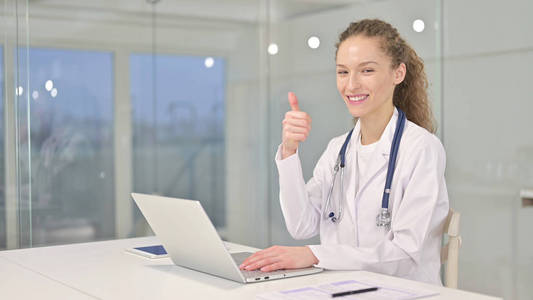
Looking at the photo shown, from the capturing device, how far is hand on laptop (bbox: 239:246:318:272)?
68.1 inches

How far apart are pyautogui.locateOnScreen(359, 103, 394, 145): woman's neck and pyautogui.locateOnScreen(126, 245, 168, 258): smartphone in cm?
74

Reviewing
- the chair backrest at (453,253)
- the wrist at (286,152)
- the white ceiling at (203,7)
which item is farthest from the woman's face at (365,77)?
the white ceiling at (203,7)

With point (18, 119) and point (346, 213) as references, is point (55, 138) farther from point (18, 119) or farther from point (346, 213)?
point (346, 213)

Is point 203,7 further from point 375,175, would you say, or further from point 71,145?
point 375,175

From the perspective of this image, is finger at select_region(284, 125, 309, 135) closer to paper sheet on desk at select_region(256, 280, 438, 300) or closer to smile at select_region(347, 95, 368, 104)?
smile at select_region(347, 95, 368, 104)

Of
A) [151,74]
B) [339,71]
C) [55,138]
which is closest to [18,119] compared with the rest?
[55,138]

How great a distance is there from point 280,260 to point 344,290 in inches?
10.3

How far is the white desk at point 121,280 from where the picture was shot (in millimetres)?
1567

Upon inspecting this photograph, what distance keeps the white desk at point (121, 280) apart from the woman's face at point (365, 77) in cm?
63

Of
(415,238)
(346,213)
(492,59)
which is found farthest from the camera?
(492,59)

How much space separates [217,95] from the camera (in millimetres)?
4070

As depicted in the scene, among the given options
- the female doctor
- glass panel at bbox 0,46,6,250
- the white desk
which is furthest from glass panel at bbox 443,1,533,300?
glass panel at bbox 0,46,6,250

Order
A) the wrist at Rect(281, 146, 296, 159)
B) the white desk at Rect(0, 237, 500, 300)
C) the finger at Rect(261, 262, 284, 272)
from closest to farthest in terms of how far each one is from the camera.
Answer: the white desk at Rect(0, 237, 500, 300) < the finger at Rect(261, 262, 284, 272) < the wrist at Rect(281, 146, 296, 159)

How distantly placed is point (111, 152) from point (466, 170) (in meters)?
1.83
